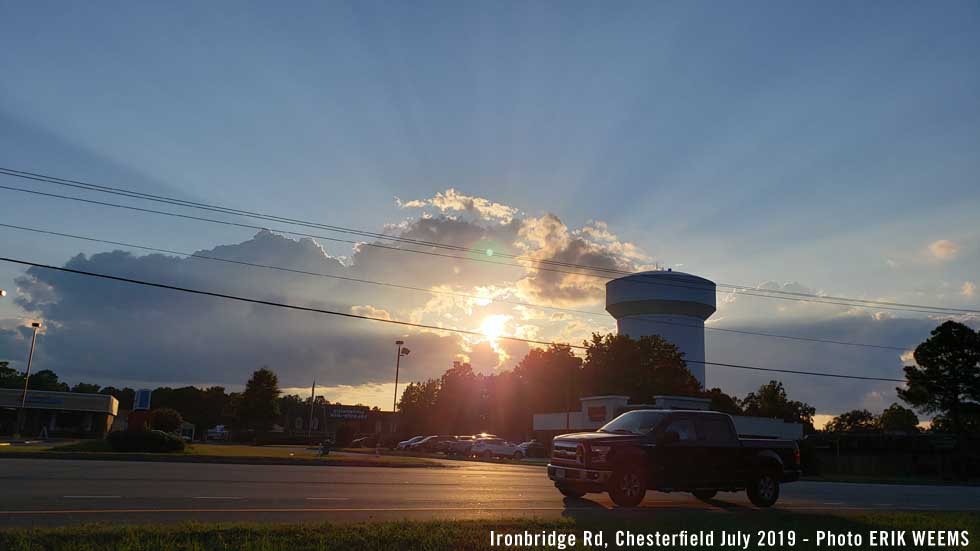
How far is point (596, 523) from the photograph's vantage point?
1085 centimetres

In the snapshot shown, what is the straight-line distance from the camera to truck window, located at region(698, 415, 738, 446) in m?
15.7

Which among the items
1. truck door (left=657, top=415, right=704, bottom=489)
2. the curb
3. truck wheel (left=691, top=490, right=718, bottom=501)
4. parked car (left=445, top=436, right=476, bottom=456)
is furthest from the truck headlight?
parked car (left=445, top=436, right=476, bottom=456)

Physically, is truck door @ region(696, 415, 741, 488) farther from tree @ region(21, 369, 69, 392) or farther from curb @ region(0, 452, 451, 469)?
tree @ region(21, 369, 69, 392)

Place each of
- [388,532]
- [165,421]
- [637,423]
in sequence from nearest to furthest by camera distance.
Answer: [388,532] < [637,423] < [165,421]

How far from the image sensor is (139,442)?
31328mm

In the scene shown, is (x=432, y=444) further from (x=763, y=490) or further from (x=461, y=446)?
(x=763, y=490)

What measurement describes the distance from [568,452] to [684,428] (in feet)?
8.14

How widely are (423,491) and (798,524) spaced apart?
27.5 feet

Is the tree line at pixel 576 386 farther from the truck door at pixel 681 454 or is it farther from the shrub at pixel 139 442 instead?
the truck door at pixel 681 454

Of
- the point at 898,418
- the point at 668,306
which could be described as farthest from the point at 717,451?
the point at 898,418

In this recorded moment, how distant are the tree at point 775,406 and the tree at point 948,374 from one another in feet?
192

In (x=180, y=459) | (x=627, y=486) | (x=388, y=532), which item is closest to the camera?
(x=388, y=532)

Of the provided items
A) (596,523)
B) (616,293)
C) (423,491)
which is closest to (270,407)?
(616,293)

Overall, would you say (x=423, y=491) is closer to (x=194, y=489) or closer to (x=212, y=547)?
(x=194, y=489)
